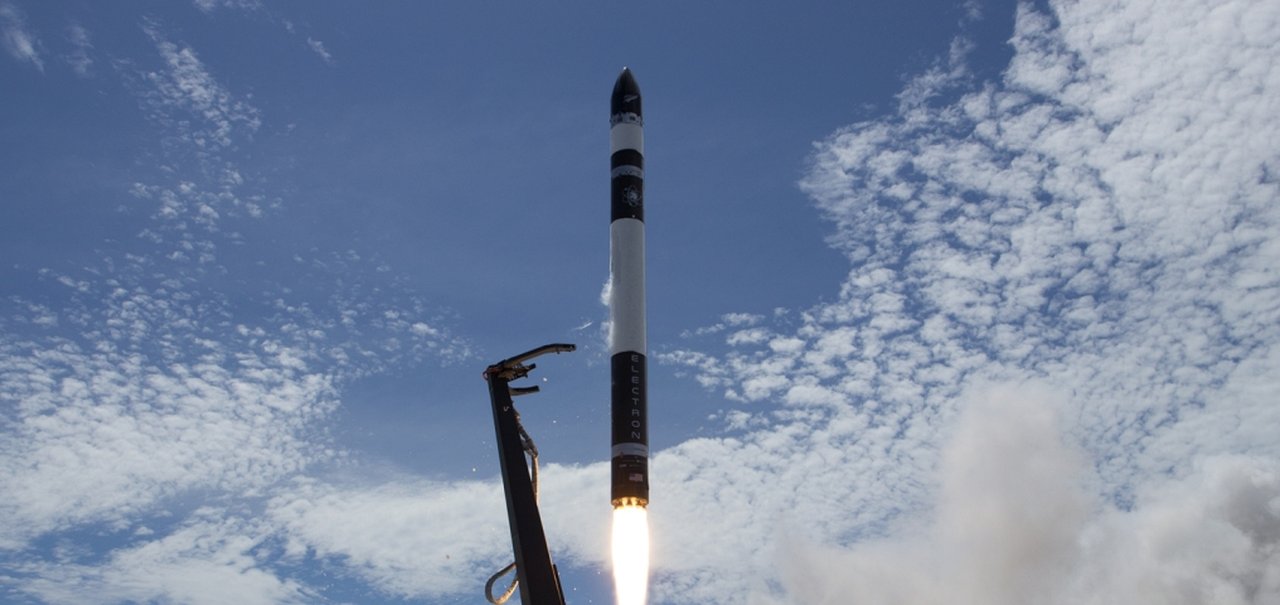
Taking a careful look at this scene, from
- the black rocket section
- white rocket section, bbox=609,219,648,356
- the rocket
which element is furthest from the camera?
the black rocket section

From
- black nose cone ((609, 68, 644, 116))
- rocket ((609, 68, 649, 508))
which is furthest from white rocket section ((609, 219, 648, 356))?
black nose cone ((609, 68, 644, 116))

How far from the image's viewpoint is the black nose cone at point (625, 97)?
34.8m

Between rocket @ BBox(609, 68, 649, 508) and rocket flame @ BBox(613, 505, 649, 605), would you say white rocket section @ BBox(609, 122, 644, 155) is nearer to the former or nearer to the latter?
rocket @ BBox(609, 68, 649, 508)

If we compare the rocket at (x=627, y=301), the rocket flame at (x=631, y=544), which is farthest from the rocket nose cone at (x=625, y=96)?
the rocket flame at (x=631, y=544)

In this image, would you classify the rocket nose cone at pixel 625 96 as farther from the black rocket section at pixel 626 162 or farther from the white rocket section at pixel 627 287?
the white rocket section at pixel 627 287

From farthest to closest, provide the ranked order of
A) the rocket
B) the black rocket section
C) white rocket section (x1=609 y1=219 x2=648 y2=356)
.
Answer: the black rocket section, white rocket section (x1=609 y1=219 x2=648 y2=356), the rocket

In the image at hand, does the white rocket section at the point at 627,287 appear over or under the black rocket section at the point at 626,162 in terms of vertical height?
under

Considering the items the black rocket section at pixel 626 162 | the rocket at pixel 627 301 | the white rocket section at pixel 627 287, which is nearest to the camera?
the rocket at pixel 627 301

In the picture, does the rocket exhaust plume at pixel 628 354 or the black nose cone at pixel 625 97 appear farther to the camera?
the black nose cone at pixel 625 97

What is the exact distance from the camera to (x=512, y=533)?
26.7 metres

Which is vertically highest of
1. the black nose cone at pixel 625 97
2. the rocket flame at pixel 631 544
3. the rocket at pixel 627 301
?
the black nose cone at pixel 625 97

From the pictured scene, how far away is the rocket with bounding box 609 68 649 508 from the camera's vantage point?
2945cm

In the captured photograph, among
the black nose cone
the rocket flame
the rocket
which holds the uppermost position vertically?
the black nose cone

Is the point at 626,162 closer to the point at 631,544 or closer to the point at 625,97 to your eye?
the point at 625,97
